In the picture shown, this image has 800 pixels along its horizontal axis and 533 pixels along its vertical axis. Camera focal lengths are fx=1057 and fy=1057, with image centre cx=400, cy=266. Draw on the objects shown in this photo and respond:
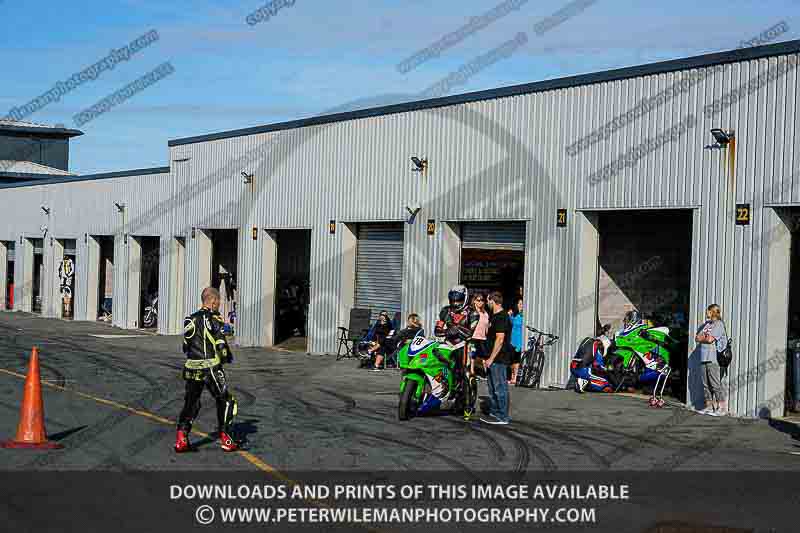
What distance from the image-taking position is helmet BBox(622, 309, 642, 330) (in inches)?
811

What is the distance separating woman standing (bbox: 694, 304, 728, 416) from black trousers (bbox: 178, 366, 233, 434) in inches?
336

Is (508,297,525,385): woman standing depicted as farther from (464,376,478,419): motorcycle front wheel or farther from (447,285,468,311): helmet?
(464,376,478,419): motorcycle front wheel

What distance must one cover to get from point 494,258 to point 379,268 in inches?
180

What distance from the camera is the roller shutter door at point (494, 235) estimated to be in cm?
2269

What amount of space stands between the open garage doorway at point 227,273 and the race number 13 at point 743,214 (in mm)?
22988

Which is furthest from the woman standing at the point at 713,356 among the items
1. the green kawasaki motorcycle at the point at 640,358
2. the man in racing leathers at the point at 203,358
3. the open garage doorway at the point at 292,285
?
the open garage doorway at the point at 292,285

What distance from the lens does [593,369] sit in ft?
65.8

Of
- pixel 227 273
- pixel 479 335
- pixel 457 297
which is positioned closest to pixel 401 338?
pixel 457 297

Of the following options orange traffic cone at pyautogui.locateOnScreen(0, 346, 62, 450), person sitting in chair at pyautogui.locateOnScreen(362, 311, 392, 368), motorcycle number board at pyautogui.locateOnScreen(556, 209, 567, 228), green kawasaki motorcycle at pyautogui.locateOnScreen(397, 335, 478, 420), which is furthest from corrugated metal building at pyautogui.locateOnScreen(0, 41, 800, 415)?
orange traffic cone at pyautogui.locateOnScreen(0, 346, 62, 450)

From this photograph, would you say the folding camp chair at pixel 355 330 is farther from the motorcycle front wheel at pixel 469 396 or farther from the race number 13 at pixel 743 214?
the race number 13 at pixel 743 214

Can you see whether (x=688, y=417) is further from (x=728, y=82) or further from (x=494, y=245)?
(x=494, y=245)

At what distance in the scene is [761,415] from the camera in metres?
16.8

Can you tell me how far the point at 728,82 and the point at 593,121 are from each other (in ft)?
10.9

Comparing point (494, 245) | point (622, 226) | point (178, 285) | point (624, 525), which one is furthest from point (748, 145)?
point (178, 285)
